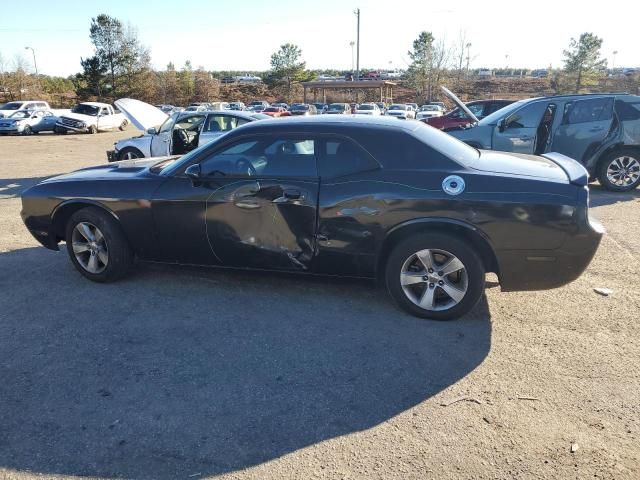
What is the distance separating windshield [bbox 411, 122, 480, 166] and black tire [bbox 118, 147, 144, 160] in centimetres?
768

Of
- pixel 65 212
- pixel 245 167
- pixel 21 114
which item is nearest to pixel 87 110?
pixel 21 114

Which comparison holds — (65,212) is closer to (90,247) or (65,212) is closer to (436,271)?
(90,247)

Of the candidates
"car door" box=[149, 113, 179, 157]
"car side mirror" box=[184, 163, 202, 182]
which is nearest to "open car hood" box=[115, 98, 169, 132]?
"car door" box=[149, 113, 179, 157]

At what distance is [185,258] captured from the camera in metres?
4.58

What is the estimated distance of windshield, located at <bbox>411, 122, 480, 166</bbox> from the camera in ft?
13.2

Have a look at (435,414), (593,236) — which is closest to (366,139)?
(593,236)

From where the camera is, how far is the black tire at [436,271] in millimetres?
3795

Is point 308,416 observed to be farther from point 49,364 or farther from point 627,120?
point 627,120

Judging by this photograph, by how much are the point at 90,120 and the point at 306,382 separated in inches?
1125

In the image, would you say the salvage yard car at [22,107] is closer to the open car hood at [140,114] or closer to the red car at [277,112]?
the red car at [277,112]

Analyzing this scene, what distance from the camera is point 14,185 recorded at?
35.4 feet

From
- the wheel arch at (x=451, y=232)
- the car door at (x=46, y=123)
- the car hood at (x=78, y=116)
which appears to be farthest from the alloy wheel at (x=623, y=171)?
the car door at (x=46, y=123)

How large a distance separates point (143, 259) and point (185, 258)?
0.46 meters

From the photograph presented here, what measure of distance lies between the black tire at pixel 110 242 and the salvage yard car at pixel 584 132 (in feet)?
22.9
